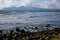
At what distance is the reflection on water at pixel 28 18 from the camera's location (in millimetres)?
2094

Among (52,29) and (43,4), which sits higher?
(43,4)

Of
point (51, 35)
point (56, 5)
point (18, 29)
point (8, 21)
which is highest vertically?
point (56, 5)

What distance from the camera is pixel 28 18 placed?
212 cm

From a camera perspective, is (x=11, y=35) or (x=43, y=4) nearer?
(x=11, y=35)

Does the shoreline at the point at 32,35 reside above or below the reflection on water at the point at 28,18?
below

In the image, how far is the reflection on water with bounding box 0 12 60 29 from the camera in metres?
2.09

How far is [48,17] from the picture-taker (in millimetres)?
2137

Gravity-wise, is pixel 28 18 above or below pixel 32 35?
above

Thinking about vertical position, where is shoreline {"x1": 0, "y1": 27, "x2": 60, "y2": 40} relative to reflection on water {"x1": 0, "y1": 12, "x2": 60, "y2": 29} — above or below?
below

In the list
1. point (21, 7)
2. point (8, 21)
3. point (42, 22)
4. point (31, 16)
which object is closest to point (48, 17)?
point (42, 22)

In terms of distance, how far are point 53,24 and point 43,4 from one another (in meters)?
0.37

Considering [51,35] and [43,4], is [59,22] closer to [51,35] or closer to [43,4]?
[51,35]

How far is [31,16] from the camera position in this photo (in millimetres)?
2119

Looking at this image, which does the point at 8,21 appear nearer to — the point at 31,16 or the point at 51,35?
the point at 31,16
